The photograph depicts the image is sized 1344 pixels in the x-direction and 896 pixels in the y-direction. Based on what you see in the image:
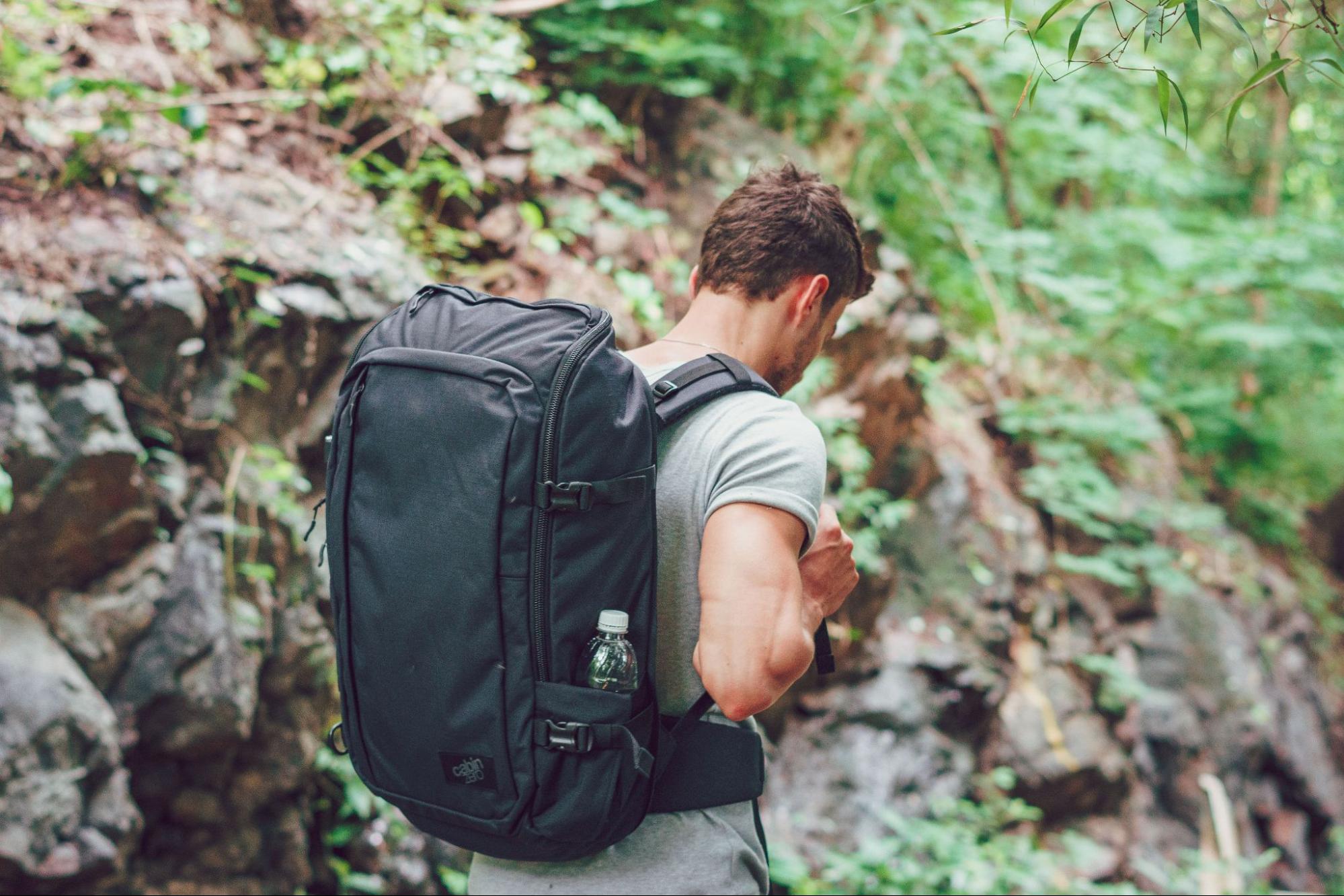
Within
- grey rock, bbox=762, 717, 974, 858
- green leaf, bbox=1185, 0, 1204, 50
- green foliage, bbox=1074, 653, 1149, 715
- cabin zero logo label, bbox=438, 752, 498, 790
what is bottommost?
green foliage, bbox=1074, 653, 1149, 715

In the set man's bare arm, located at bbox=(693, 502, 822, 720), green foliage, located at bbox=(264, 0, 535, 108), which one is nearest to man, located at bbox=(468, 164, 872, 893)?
man's bare arm, located at bbox=(693, 502, 822, 720)

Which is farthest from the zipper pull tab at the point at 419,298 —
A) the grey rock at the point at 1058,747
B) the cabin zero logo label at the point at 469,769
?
the grey rock at the point at 1058,747

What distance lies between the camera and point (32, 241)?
289 cm

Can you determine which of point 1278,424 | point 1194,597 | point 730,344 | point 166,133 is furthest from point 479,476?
point 1278,424

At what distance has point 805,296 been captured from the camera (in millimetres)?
1631

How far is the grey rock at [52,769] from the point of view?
2.48m

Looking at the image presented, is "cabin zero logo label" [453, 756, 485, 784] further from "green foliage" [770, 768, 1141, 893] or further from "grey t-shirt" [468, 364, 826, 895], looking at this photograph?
"green foliage" [770, 768, 1141, 893]

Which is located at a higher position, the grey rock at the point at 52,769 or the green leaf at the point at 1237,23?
the green leaf at the point at 1237,23

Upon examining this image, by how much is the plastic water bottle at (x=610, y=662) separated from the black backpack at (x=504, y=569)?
2 cm

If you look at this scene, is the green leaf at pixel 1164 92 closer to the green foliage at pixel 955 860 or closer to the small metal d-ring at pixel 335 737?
the small metal d-ring at pixel 335 737

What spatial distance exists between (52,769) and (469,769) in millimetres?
1885

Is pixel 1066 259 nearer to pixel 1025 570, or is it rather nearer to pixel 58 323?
pixel 1025 570

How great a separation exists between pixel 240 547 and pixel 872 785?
11.4 feet

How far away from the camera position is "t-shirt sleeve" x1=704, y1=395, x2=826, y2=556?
1.35 meters
